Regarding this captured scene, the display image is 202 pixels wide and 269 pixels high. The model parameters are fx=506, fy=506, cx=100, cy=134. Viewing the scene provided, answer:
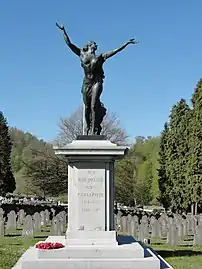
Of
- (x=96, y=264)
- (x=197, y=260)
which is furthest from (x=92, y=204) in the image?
(x=197, y=260)

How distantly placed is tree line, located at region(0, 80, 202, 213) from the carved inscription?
23312 millimetres

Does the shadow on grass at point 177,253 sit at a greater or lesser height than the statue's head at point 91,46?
lesser

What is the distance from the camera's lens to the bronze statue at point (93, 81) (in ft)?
41.0

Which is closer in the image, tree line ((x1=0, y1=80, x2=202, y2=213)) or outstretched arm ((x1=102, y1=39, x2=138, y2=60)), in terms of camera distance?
outstretched arm ((x1=102, y1=39, x2=138, y2=60))

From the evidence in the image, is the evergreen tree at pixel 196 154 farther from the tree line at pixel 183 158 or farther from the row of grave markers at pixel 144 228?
the row of grave markers at pixel 144 228

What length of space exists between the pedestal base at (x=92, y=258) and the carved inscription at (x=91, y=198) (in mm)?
622

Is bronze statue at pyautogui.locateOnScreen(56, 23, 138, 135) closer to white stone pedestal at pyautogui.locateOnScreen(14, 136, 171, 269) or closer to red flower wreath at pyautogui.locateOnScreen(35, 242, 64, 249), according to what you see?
white stone pedestal at pyautogui.locateOnScreen(14, 136, 171, 269)

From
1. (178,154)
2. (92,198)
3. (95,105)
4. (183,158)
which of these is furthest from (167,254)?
(178,154)

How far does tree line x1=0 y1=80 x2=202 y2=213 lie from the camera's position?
118ft

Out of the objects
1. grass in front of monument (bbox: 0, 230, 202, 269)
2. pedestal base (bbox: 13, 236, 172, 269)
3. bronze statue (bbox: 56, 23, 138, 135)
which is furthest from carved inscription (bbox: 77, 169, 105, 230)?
grass in front of monument (bbox: 0, 230, 202, 269)

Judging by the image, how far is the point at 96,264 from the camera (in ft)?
34.3

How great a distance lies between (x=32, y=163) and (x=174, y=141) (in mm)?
17614

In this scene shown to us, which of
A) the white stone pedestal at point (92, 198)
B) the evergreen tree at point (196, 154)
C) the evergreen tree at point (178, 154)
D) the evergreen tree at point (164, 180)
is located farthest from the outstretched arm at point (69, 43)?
the evergreen tree at point (164, 180)

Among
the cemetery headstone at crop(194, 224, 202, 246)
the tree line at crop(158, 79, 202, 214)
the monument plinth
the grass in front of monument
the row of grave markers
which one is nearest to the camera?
the monument plinth
